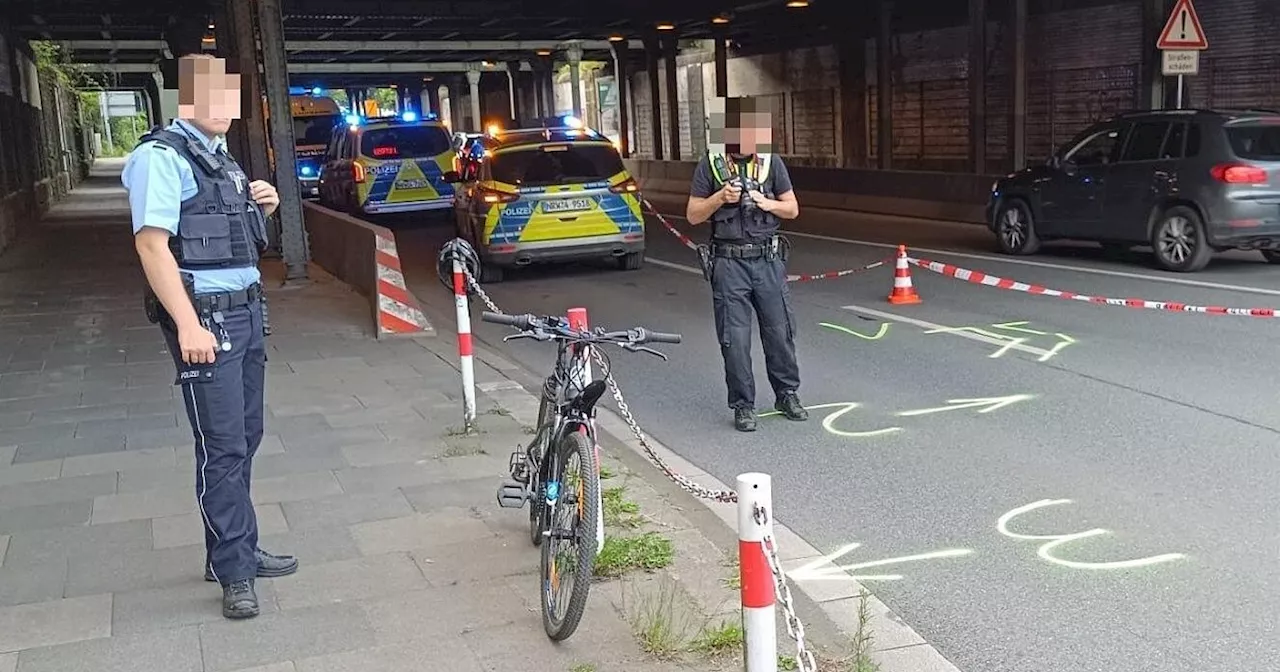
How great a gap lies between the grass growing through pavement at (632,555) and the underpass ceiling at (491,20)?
70.7 feet

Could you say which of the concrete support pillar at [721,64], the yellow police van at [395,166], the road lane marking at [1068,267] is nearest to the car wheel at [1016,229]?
the road lane marking at [1068,267]

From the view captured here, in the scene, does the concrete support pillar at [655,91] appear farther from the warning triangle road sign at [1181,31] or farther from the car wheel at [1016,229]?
the warning triangle road sign at [1181,31]

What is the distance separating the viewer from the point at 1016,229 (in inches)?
595

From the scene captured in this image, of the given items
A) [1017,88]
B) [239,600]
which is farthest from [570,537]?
[1017,88]

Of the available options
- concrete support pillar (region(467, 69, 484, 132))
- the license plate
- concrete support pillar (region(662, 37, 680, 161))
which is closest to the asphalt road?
the license plate

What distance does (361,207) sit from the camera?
21.6 m

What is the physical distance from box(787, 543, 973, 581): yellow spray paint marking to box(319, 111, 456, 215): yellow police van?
17.8 m

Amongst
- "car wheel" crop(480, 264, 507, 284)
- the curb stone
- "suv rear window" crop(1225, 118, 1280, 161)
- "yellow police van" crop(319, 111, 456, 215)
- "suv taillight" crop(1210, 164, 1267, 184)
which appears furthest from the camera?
"yellow police van" crop(319, 111, 456, 215)

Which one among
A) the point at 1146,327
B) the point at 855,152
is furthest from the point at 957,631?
the point at 855,152

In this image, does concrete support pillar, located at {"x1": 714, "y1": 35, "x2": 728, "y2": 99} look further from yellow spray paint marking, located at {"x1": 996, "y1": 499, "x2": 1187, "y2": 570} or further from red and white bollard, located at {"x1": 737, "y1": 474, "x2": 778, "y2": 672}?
red and white bollard, located at {"x1": 737, "y1": 474, "x2": 778, "y2": 672}

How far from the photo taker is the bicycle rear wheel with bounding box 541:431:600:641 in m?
3.77

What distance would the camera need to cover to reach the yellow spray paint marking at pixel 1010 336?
877 centimetres

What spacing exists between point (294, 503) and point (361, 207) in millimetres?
16590

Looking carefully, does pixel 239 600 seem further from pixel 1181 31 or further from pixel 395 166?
pixel 395 166
